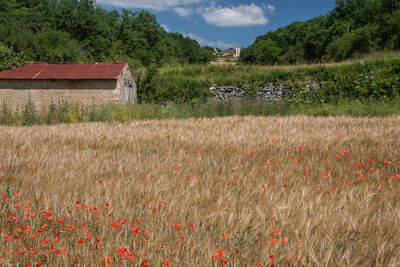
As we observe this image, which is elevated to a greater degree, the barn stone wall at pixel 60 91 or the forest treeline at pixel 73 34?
the forest treeline at pixel 73 34

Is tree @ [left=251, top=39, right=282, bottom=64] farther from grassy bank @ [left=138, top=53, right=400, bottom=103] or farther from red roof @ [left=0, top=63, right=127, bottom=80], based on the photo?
red roof @ [left=0, top=63, right=127, bottom=80]

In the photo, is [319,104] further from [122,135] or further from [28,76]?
[28,76]

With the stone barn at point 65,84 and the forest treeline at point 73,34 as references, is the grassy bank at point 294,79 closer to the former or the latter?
the stone barn at point 65,84

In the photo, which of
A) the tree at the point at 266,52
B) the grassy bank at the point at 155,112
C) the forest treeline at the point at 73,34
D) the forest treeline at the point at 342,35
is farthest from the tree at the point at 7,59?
the tree at the point at 266,52

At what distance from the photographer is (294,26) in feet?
239

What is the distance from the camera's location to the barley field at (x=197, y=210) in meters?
1.39

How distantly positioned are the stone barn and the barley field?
12.9 metres

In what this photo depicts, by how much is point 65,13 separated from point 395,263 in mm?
44076

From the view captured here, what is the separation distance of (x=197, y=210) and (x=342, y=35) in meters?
47.6

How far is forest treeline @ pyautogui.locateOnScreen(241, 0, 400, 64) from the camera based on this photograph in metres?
28.0

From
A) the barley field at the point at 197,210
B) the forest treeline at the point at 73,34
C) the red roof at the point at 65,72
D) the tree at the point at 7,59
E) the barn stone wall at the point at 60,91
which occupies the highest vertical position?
the forest treeline at the point at 73,34

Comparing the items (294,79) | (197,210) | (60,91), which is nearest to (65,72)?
(60,91)

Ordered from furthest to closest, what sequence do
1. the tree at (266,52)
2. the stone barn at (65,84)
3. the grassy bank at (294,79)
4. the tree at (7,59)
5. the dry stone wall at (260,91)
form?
the tree at (266,52), the dry stone wall at (260,91), the tree at (7,59), the stone barn at (65,84), the grassy bank at (294,79)

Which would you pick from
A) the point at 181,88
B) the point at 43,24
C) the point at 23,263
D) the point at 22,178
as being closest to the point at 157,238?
the point at 23,263
